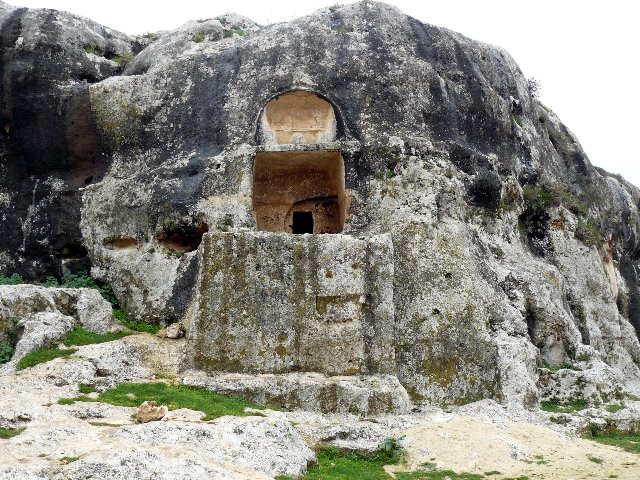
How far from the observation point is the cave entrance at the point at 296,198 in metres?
19.1

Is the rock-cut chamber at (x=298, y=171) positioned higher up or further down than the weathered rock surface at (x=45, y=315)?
higher up

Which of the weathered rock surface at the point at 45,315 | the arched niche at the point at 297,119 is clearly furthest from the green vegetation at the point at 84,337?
the arched niche at the point at 297,119

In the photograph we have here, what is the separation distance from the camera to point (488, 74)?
20.1 metres

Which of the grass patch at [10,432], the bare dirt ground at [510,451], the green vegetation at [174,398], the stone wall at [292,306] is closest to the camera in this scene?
the grass patch at [10,432]

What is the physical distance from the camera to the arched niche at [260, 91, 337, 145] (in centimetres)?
1827

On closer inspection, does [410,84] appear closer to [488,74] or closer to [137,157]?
[488,74]

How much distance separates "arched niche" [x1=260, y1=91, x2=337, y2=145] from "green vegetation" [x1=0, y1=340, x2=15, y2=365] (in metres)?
7.64

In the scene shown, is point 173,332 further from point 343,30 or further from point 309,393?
point 343,30

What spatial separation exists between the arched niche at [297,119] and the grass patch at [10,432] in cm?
1024

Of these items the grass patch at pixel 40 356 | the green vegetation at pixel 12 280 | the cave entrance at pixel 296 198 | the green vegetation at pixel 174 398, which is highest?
the cave entrance at pixel 296 198

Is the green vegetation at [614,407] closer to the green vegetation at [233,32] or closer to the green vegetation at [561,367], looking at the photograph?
the green vegetation at [561,367]

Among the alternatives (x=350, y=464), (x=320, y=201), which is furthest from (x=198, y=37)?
(x=350, y=464)

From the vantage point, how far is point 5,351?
13.6 meters

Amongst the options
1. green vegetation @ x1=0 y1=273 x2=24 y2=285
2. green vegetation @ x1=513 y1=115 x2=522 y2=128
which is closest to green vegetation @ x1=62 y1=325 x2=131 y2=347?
green vegetation @ x1=0 y1=273 x2=24 y2=285
